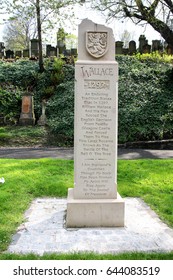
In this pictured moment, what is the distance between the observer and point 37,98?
1778 centimetres

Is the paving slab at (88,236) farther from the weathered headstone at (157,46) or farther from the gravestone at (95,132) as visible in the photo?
the weathered headstone at (157,46)

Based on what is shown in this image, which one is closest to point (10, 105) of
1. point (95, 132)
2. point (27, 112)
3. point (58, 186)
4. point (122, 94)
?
point (27, 112)

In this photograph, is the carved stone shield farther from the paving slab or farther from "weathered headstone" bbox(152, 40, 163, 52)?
"weathered headstone" bbox(152, 40, 163, 52)

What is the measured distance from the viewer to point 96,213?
4953 millimetres

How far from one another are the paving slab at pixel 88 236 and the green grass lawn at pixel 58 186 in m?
0.18

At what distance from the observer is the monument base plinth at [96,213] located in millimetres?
4934

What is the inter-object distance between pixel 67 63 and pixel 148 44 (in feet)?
25.4

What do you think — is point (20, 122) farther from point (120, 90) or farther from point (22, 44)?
point (22, 44)

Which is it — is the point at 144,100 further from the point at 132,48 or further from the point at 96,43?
the point at 96,43

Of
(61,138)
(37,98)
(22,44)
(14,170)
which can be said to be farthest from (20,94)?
(22,44)

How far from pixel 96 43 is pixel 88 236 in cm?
272

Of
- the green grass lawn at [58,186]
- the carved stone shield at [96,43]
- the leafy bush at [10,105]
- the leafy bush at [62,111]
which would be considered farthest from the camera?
the leafy bush at [10,105]

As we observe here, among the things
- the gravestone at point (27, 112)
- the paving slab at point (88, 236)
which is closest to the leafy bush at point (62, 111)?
the gravestone at point (27, 112)

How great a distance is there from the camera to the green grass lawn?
15.0 feet
